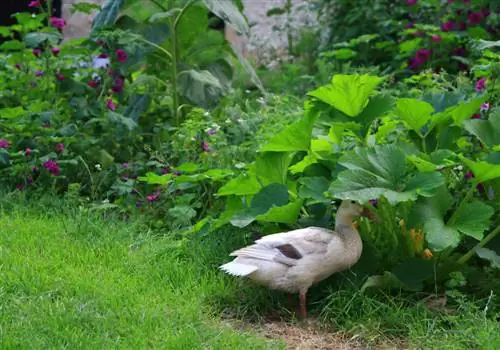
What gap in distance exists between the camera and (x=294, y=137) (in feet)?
13.4

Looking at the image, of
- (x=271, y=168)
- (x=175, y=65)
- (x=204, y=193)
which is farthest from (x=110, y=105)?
(x=271, y=168)

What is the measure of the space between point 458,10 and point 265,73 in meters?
2.10

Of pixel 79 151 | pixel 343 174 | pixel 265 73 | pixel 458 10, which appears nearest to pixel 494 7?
pixel 458 10

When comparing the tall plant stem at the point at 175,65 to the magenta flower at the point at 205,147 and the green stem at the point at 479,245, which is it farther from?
the green stem at the point at 479,245

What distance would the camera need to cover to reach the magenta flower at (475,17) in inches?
287

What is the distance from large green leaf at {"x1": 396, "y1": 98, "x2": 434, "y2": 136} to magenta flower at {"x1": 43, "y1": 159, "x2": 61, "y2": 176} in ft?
7.13

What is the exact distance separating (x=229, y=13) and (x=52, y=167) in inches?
62.2

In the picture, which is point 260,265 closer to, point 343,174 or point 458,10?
point 343,174

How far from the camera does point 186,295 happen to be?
153 inches

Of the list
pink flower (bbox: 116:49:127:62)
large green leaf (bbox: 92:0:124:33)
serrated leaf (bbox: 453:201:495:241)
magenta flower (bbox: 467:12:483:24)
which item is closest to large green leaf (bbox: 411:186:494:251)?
serrated leaf (bbox: 453:201:495:241)

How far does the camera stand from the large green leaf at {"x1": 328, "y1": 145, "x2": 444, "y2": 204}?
3602mm

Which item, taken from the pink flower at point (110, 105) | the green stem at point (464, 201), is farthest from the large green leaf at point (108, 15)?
the green stem at point (464, 201)

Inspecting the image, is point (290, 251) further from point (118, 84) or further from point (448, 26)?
point (448, 26)

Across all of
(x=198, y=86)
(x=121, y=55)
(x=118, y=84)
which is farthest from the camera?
(x=198, y=86)
